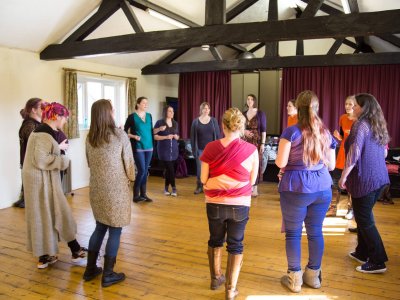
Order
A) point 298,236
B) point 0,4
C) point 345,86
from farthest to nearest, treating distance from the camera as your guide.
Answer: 1. point 345,86
2. point 0,4
3. point 298,236

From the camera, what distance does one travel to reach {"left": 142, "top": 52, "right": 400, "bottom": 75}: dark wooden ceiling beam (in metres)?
5.68

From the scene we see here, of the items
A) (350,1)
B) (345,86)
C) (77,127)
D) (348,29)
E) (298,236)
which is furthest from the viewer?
(345,86)

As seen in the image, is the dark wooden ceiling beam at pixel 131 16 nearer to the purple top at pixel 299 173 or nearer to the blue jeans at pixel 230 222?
the purple top at pixel 299 173

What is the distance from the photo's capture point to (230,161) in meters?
2.16

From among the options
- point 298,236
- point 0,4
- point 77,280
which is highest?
point 0,4

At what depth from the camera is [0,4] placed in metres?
3.96

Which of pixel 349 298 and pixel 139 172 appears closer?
pixel 349 298

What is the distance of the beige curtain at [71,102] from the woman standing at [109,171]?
3482mm

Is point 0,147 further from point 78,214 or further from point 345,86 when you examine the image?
point 345,86

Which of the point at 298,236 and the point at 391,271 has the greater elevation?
the point at 298,236

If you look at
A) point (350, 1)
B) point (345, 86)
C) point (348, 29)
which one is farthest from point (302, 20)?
point (345, 86)

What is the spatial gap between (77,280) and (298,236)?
1681 mm

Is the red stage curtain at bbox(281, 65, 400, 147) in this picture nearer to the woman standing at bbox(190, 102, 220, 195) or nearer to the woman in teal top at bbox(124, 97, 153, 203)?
the woman standing at bbox(190, 102, 220, 195)

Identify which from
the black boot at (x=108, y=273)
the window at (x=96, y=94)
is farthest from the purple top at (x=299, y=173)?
the window at (x=96, y=94)
